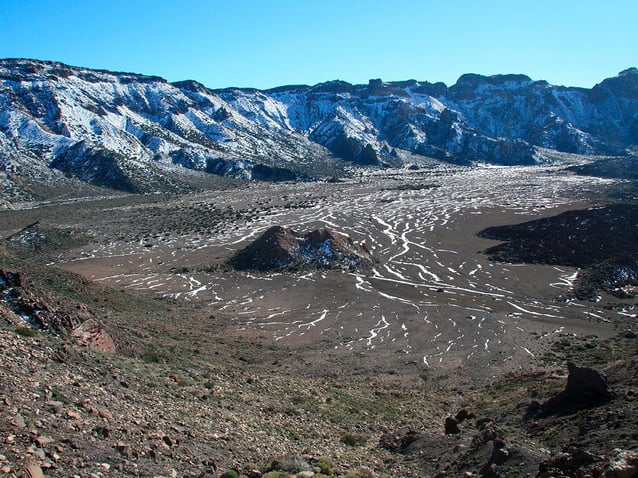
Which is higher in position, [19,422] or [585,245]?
[19,422]

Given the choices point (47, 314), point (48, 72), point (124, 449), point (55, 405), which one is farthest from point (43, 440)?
point (48, 72)

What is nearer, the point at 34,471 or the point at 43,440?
the point at 34,471

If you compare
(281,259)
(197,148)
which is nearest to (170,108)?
(197,148)

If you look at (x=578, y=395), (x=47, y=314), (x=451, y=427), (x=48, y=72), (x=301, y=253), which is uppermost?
(x=48, y=72)

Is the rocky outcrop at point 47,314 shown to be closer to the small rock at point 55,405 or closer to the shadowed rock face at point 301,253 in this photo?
→ the small rock at point 55,405

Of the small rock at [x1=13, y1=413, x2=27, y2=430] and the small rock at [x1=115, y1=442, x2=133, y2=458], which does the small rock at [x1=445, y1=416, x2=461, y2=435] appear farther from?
the small rock at [x1=13, y1=413, x2=27, y2=430]

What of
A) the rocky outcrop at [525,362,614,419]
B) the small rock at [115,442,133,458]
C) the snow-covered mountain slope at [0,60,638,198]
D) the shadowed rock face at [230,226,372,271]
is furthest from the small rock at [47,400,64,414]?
the snow-covered mountain slope at [0,60,638,198]

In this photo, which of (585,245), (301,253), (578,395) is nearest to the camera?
(578,395)

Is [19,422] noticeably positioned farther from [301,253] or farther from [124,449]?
[301,253]

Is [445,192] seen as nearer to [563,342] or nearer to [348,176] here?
[348,176]
